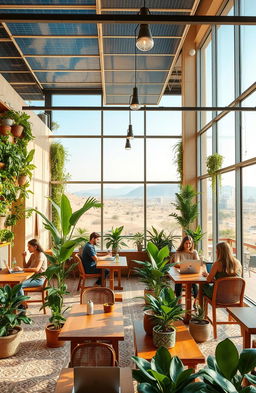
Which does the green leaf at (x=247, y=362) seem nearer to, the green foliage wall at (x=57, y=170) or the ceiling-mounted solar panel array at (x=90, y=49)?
the ceiling-mounted solar panel array at (x=90, y=49)

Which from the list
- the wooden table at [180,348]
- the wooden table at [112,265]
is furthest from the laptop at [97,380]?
the wooden table at [112,265]

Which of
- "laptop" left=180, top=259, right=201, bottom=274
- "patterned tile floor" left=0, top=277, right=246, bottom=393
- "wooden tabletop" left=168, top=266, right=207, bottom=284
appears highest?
"laptop" left=180, top=259, right=201, bottom=274

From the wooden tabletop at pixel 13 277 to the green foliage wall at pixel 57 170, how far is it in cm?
481

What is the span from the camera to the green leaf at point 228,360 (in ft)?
4.98

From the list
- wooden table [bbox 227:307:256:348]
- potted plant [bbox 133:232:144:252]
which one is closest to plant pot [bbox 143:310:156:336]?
wooden table [bbox 227:307:256:348]

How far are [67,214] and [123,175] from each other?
5.91m

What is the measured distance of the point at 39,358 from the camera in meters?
4.42

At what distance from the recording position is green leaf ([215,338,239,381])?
4.98ft

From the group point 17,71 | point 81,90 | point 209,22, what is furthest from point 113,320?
point 81,90

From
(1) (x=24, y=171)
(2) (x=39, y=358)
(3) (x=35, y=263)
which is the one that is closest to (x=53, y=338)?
(2) (x=39, y=358)

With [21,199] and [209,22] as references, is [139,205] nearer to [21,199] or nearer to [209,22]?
[21,199]

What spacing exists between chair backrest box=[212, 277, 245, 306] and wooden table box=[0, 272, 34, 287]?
2931 millimetres

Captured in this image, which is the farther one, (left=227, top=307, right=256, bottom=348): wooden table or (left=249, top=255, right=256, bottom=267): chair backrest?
(left=249, top=255, right=256, bottom=267): chair backrest

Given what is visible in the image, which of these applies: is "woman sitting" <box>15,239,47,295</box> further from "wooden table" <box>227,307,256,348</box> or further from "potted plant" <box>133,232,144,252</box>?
"potted plant" <box>133,232,144,252</box>
